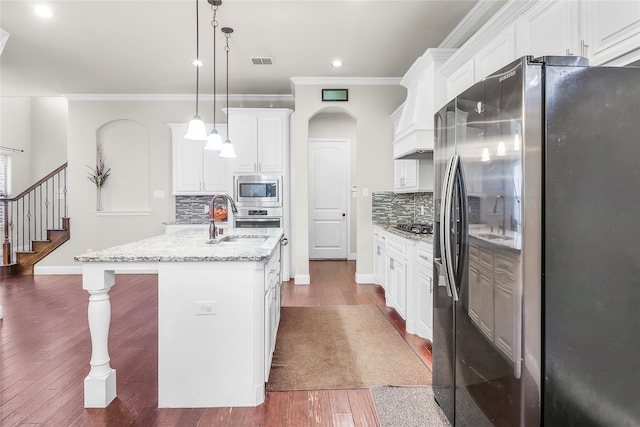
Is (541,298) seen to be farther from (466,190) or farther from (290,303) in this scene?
(290,303)

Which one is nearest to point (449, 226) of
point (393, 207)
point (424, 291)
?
point (424, 291)

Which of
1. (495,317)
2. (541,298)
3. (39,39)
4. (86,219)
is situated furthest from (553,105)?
(86,219)

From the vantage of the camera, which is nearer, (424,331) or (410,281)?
(424,331)

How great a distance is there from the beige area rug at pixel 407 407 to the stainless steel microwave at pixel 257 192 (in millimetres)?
3237

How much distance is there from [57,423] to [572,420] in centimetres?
236

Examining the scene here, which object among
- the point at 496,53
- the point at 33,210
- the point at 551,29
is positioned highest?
the point at 496,53

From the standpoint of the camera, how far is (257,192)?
4.95 m

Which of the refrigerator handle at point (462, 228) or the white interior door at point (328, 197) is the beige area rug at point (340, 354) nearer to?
the refrigerator handle at point (462, 228)

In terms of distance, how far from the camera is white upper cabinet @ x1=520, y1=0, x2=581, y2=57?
1.67 meters

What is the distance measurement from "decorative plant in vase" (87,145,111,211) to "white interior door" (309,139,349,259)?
3456 millimetres

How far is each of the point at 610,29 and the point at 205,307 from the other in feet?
7.53

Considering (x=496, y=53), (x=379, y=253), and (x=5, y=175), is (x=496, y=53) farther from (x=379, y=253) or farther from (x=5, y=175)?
(x=5, y=175)

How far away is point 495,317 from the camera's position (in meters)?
1.37

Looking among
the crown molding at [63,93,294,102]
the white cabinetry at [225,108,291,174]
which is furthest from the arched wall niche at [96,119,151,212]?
the white cabinetry at [225,108,291,174]
